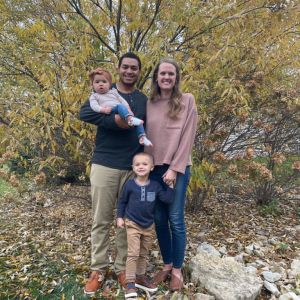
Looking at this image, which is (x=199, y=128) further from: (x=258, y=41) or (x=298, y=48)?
(x=298, y=48)

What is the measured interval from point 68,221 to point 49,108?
2.21 metres

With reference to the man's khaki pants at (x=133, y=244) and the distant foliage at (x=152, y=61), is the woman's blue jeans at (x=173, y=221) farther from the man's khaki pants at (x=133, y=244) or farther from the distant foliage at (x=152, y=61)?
the distant foliage at (x=152, y=61)

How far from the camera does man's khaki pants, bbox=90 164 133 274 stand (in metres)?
2.86

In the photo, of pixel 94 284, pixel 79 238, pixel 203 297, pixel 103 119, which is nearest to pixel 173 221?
pixel 203 297

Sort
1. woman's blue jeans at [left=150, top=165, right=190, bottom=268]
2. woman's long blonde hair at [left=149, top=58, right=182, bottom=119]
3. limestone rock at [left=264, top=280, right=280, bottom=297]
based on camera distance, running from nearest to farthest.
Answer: woman's long blonde hair at [left=149, top=58, right=182, bottom=119], woman's blue jeans at [left=150, top=165, right=190, bottom=268], limestone rock at [left=264, top=280, right=280, bottom=297]

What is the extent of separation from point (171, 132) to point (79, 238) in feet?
7.46

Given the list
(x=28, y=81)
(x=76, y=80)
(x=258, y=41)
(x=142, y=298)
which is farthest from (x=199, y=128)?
(x=28, y=81)

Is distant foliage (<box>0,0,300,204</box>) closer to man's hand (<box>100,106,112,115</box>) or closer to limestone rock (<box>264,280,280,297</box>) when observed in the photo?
man's hand (<box>100,106,112,115</box>)

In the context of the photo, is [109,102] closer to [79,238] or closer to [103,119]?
[103,119]

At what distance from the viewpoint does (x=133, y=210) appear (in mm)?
2855

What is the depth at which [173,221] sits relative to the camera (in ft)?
9.49

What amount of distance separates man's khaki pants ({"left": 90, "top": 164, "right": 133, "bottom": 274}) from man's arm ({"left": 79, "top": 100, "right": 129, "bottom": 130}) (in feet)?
1.23

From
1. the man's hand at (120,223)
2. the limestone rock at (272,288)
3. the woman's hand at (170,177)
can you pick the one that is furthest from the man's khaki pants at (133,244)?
the limestone rock at (272,288)

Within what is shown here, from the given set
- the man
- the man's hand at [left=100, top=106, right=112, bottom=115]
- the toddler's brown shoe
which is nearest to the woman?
the man
